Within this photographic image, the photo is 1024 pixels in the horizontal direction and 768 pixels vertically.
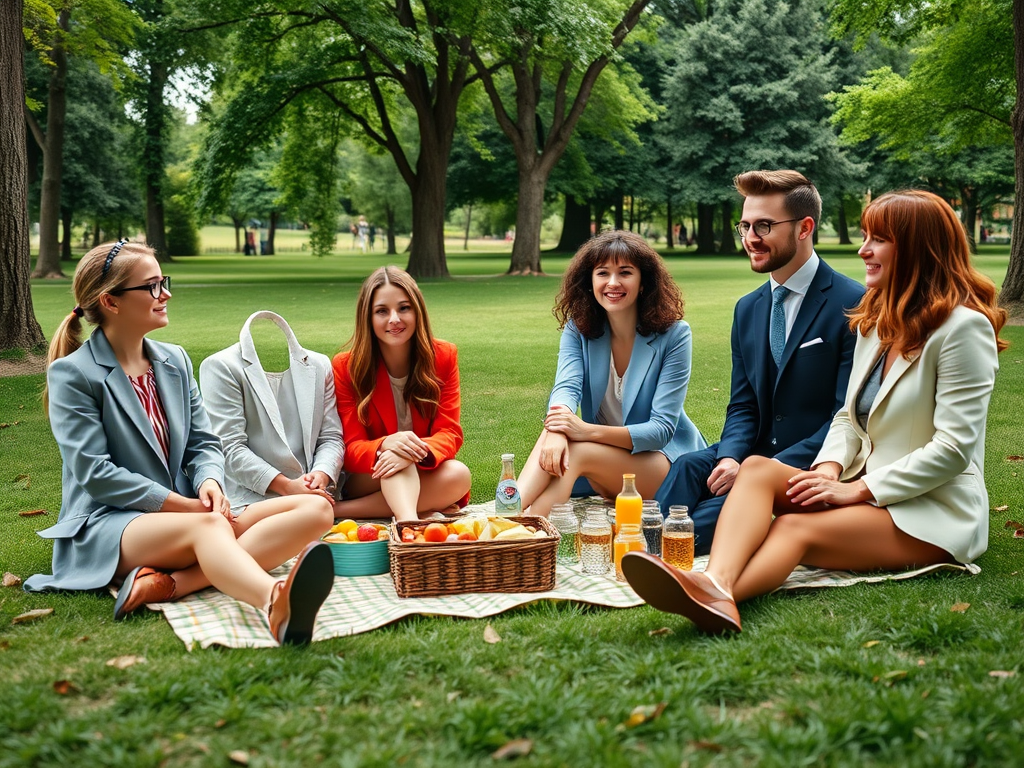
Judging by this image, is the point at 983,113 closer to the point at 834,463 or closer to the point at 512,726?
the point at 834,463

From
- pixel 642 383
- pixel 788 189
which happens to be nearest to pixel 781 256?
pixel 788 189

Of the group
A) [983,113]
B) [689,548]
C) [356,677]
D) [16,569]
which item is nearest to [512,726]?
[356,677]

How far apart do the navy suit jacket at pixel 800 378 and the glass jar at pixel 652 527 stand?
20.0 inches

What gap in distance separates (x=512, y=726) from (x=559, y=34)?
65.8 ft

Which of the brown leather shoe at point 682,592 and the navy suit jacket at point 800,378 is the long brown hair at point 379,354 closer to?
the navy suit jacket at point 800,378

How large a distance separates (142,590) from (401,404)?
1908mm

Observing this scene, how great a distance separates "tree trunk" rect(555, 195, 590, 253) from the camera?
48.7 meters

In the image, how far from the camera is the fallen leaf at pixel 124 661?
3355 mm

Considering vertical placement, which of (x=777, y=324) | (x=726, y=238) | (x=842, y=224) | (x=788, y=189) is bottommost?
(x=777, y=324)

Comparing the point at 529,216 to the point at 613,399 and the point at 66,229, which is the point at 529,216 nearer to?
the point at 613,399

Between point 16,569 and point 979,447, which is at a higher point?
point 979,447

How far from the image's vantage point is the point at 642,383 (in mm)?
5441

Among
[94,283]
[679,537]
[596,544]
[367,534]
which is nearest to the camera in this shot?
[94,283]

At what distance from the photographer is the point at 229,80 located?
2784 cm
